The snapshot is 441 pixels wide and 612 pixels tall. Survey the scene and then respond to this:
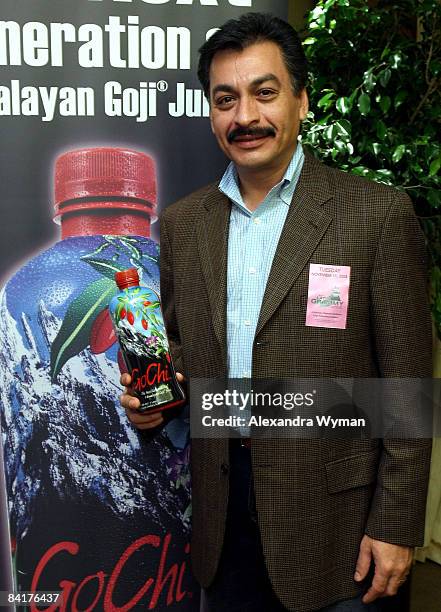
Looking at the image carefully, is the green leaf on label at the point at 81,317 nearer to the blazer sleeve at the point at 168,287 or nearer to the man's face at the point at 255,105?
the blazer sleeve at the point at 168,287

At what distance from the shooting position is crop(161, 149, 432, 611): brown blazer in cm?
129

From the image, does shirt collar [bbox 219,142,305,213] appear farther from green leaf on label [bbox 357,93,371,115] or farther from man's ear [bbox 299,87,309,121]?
green leaf on label [bbox 357,93,371,115]

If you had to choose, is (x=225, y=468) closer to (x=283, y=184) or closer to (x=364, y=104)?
(x=283, y=184)

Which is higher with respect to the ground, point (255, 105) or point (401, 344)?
point (255, 105)

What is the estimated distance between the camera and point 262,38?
136 cm

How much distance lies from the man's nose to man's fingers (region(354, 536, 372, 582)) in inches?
35.3

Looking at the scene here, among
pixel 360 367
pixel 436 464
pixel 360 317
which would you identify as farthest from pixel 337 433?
pixel 436 464

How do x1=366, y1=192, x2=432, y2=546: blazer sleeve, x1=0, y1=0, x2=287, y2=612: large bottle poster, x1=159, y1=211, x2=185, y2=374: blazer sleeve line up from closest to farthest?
1. x1=366, y1=192, x2=432, y2=546: blazer sleeve
2. x1=159, y1=211, x2=185, y2=374: blazer sleeve
3. x1=0, y1=0, x2=287, y2=612: large bottle poster

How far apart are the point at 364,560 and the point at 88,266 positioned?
3.42 ft

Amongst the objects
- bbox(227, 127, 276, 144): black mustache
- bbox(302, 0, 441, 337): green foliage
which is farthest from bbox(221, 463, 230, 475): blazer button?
bbox(302, 0, 441, 337): green foliage

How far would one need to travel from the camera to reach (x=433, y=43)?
6.63ft

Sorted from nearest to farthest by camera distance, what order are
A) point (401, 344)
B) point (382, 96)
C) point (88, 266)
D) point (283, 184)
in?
1. point (401, 344)
2. point (283, 184)
3. point (88, 266)
4. point (382, 96)

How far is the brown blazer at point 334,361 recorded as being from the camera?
129 centimetres

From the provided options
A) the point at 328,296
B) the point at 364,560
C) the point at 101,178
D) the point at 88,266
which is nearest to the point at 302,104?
the point at 328,296
